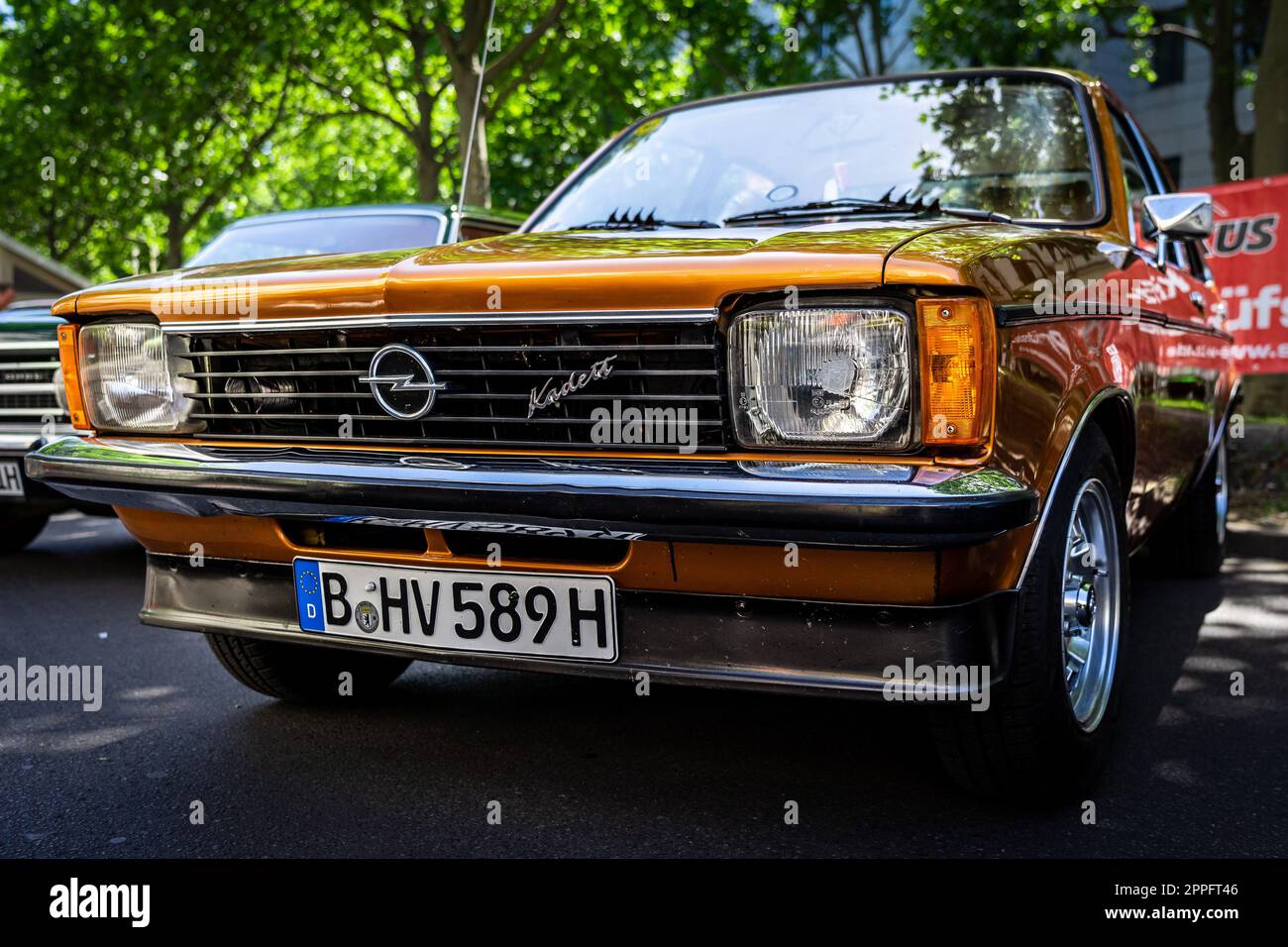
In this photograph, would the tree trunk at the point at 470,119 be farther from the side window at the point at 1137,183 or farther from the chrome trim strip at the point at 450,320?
the chrome trim strip at the point at 450,320

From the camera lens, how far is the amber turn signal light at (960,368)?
2.10m

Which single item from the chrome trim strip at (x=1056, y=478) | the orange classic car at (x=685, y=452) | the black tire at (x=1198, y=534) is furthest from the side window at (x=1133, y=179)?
the black tire at (x=1198, y=534)

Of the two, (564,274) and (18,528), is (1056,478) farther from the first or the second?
(18,528)

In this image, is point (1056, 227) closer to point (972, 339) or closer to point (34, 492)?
point (972, 339)

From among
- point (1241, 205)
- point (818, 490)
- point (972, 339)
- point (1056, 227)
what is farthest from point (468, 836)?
point (1241, 205)

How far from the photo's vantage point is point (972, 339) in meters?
2.10

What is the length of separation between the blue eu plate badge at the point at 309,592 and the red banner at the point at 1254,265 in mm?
8005

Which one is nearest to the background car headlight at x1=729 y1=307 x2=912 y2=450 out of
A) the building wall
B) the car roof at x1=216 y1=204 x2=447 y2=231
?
the car roof at x1=216 y1=204 x2=447 y2=231

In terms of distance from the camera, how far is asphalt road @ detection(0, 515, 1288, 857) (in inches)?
97.0

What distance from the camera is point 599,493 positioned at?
2193mm

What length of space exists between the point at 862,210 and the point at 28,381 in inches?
168

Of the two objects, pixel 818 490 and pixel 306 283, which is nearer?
pixel 818 490

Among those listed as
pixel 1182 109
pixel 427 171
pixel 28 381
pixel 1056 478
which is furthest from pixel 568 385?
pixel 1182 109
